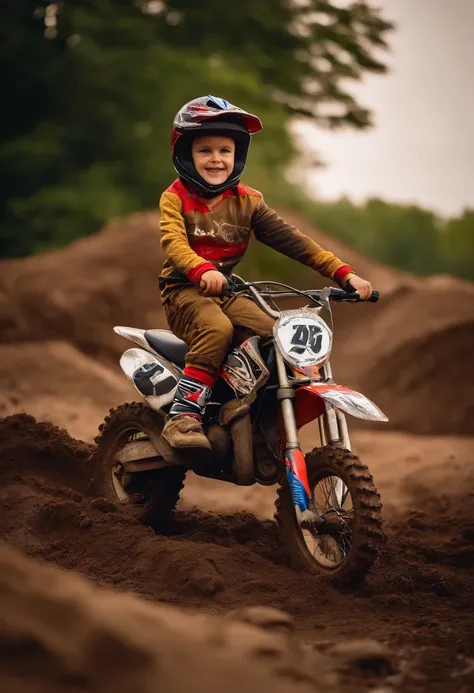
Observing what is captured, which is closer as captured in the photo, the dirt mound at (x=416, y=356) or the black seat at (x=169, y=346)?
the black seat at (x=169, y=346)

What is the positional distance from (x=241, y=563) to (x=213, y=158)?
2216 mm

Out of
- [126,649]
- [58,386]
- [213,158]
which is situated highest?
[58,386]

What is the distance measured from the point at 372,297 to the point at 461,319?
755 centimetres

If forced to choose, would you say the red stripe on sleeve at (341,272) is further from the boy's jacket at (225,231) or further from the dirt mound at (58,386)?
the dirt mound at (58,386)

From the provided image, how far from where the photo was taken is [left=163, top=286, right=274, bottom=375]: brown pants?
5.44 meters

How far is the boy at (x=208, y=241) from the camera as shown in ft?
18.0

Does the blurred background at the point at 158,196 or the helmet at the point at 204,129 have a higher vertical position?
the blurred background at the point at 158,196

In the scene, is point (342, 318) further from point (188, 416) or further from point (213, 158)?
point (188, 416)

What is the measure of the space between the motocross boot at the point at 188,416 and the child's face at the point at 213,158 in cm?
115

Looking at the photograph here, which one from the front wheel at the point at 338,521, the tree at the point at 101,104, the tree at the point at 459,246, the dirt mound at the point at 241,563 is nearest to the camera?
the dirt mound at the point at 241,563

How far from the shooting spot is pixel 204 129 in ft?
19.0

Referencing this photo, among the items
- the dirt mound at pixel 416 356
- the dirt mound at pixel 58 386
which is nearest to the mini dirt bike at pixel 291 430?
the dirt mound at pixel 58 386

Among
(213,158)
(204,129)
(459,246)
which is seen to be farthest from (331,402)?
(459,246)

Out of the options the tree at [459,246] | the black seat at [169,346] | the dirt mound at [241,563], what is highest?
the tree at [459,246]
